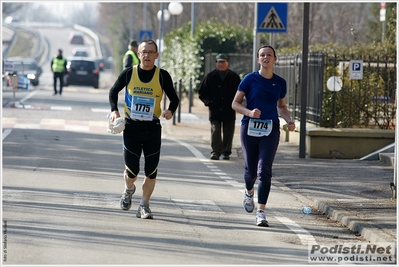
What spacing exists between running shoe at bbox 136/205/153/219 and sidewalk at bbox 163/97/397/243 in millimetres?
1921

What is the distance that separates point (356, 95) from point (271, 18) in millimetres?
2042

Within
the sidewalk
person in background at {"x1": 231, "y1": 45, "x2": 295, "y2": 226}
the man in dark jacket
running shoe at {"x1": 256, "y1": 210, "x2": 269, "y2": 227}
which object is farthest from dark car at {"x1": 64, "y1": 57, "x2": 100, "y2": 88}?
running shoe at {"x1": 256, "y1": 210, "x2": 269, "y2": 227}

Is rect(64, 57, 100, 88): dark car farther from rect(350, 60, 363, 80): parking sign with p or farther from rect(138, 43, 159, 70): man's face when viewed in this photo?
rect(138, 43, 159, 70): man's face

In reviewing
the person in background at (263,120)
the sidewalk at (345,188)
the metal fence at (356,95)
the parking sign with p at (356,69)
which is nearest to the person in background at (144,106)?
the person in background at (263,120)

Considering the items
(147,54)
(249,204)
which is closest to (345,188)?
(249,204)

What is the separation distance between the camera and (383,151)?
53.4 ft

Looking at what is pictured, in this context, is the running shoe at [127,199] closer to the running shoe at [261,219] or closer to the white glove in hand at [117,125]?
the white glove in hand at [117,125]

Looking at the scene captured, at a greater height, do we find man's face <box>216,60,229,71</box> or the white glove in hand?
man's face <box>216,60,229,71</box>

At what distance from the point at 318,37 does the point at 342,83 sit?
23.2 m

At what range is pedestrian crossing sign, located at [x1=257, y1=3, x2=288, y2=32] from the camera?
18047 mm

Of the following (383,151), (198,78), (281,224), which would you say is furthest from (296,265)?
(198,78)

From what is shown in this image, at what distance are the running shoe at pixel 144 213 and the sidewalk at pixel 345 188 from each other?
1.92 meters

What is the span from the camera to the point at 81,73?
46.9 metres

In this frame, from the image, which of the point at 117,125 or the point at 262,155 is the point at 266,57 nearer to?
the point at 262,155
